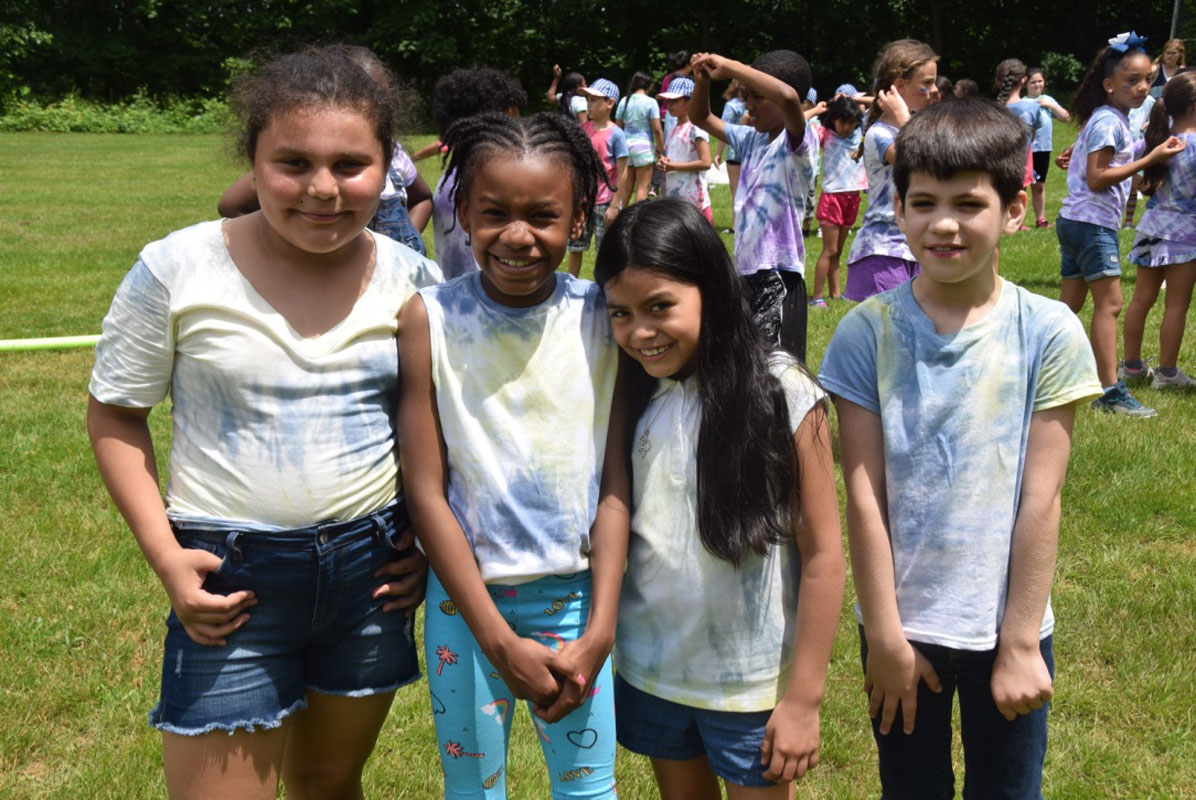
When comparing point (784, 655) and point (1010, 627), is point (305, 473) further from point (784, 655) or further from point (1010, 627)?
point (1010, 627)

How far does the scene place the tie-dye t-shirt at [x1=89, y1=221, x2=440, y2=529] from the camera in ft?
6.15

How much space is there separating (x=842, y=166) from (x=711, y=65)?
5375 mm

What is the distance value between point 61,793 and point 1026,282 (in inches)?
337

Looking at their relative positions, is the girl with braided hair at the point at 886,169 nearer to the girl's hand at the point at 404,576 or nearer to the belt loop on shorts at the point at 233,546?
the girl's hand at the point at 404,576

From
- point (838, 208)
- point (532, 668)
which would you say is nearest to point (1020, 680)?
point (532, 668)

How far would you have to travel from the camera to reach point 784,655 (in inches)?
79.8

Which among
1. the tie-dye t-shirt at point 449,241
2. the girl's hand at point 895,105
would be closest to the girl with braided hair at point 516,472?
the tie-dye t-shirt at point 449,241

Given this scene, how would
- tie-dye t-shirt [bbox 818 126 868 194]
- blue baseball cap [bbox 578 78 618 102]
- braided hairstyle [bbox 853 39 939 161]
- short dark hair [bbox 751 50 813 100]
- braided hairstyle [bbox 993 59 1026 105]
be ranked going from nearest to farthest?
short dark hair [bbox 751 50 813 100], braided hairstyle [bbox 853 39 939 161], tie-dye t-shirt [bbox 818 126 868 194], blue baseball cap [bbox 578 78 618 102], braided hairstyle [bbox 993 59 1026 105]

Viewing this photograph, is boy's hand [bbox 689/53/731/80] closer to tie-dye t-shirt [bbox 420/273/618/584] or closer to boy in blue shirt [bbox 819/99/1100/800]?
boy in blue shirt [bbox 819/99/1100/800]

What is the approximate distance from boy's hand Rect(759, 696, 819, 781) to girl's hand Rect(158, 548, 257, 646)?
3.17 ft

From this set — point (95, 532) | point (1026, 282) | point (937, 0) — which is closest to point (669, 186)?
point (1026, 282)

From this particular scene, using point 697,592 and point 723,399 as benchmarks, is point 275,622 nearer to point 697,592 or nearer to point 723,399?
point 697,592

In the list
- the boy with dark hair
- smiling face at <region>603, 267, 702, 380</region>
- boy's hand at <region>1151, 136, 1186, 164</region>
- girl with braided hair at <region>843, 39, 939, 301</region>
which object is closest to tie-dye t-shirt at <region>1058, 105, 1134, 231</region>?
boy's hand at <region>1151, 136, 1186, 164</region>

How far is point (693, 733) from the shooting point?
6.89 feet
